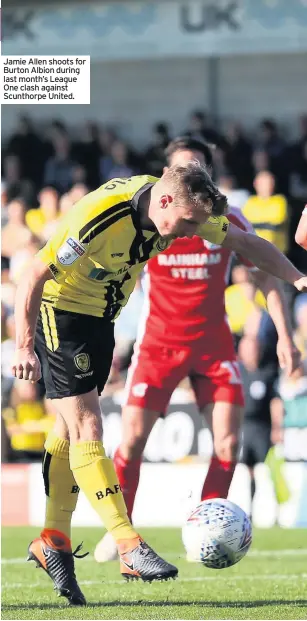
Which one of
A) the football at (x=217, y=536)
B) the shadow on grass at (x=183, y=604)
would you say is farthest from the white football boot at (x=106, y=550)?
the football at (x=217, y=536)

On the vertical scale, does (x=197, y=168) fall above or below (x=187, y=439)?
above

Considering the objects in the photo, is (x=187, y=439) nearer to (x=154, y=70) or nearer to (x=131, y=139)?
(x=131, y=139)

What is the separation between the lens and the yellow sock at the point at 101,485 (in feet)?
21.9

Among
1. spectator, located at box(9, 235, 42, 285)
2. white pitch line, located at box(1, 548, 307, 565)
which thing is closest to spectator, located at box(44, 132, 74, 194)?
spectator, located at box(9, 235, 42, 285)

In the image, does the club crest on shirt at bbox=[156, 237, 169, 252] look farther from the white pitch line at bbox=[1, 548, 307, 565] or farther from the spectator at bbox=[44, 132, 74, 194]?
the spectator at bbox=[44, 132, 74, 194]

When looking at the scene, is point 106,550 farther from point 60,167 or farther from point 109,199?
point 60,167

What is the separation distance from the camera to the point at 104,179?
17609mm

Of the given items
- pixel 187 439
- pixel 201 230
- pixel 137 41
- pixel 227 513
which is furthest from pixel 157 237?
pixel 137 41

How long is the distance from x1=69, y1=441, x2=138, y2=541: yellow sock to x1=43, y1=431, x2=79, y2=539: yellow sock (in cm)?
45

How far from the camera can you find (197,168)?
6430 mm

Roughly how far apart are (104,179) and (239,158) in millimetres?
2164

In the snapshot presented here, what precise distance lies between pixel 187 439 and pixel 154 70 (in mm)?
9550

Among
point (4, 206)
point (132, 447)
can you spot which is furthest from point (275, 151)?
point (132, 447)

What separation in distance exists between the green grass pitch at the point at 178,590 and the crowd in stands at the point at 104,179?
3.30m
